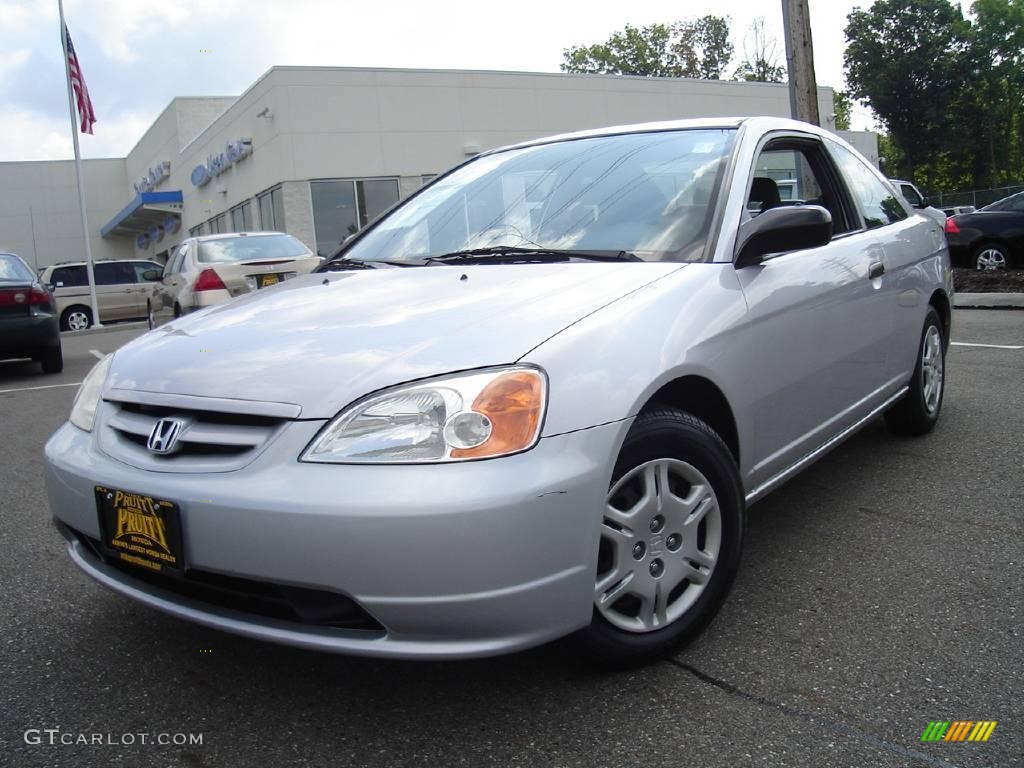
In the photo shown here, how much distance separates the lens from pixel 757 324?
2.75 meters

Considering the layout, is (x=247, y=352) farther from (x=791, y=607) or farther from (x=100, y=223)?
(x=100, y=223)

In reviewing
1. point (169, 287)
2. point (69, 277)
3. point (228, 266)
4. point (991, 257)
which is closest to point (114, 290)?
point (69, 277)

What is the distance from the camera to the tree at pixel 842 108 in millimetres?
62756

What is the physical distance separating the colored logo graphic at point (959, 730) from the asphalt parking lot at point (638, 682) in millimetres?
23

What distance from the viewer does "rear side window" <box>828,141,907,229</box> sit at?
398 centimetres

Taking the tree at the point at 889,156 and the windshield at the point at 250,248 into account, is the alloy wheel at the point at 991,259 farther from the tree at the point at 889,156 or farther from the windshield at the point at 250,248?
the tree at the point at 889,156

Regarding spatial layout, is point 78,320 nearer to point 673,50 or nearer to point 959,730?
point 959,730

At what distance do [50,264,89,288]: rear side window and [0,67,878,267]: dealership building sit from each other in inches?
116

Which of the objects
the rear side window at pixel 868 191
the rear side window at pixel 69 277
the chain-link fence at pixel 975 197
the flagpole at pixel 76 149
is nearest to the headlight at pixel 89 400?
the rear side window at pixel 868 191

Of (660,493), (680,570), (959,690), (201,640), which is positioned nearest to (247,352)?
(201,640)

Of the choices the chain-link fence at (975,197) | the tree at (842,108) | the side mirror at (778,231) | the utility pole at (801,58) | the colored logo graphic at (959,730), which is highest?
the tree at (842,108)

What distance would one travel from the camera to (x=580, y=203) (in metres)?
3.12

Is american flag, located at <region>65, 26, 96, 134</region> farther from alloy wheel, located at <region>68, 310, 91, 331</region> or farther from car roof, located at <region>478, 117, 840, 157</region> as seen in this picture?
car roof, located at <region>478, 117, 840, 157</region>

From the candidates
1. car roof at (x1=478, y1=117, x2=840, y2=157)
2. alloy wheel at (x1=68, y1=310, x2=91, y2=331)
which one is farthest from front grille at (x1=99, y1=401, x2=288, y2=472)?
alloy wheel at (x1=68, y1=310, x2=91, y2=331)
